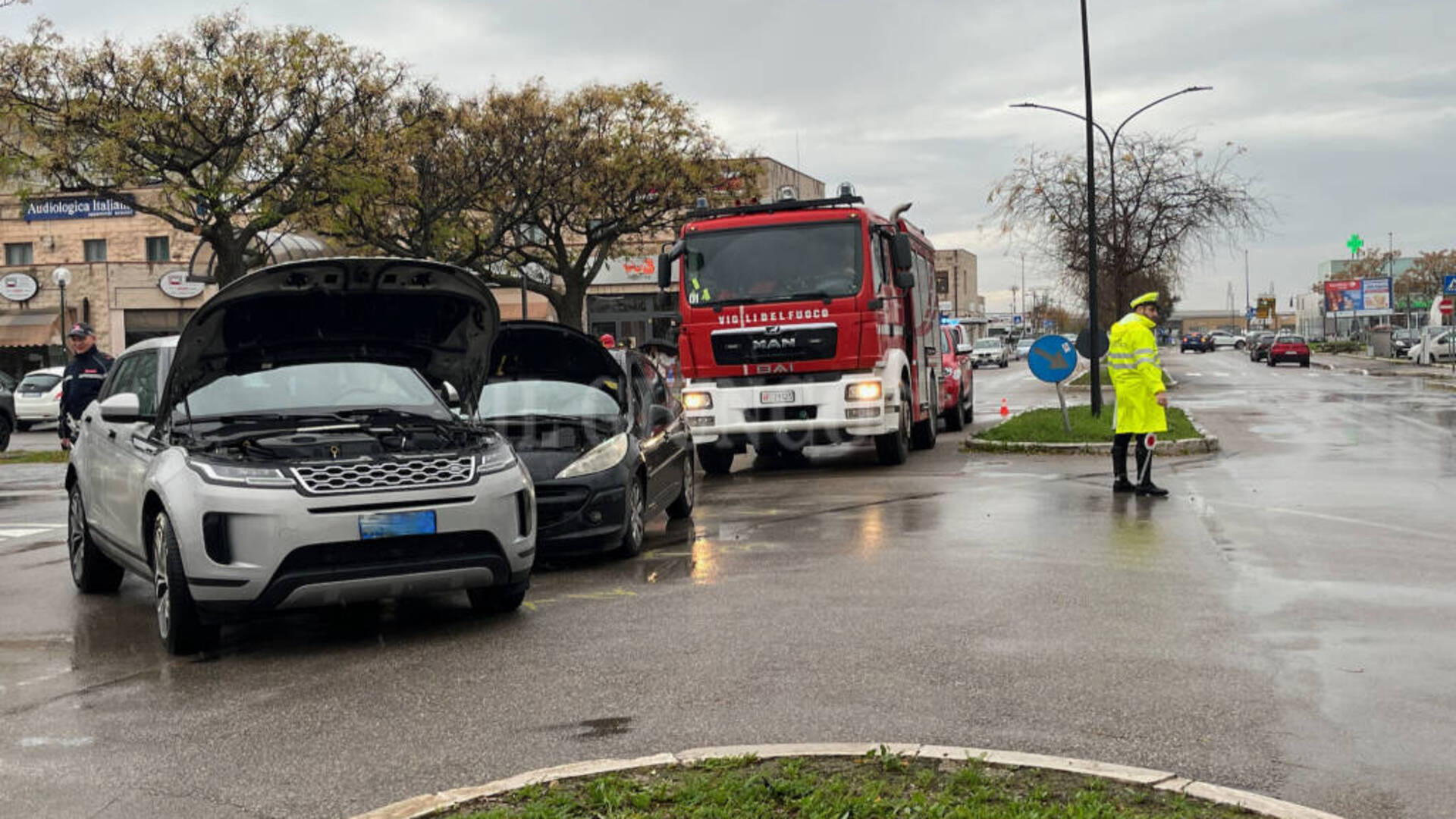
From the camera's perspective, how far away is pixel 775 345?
1616cm

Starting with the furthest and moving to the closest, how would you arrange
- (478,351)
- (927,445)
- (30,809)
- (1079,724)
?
(927,445), (478,351), (1079,724), (30,809)

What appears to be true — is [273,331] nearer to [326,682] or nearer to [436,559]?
[436,559]

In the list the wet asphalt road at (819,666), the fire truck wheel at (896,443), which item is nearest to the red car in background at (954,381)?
the fire truck wheel at (896,443)

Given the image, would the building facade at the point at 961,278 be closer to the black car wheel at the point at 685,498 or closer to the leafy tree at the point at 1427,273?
the leafy tree at the point at 1427,273

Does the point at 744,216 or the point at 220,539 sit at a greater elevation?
the point at 744,216

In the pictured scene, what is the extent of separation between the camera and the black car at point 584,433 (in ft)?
31.7

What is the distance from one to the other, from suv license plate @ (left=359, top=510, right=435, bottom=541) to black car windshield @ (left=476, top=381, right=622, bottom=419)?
355cm

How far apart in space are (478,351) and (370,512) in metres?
2.00

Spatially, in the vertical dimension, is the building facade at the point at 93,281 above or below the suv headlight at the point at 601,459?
above

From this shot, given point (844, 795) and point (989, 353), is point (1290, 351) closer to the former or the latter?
point (989, 353)

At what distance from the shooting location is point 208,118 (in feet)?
96.4

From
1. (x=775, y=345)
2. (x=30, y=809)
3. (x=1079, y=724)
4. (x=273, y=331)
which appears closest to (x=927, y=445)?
(x=775, y=345)

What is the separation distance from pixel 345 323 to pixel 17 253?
205 feet

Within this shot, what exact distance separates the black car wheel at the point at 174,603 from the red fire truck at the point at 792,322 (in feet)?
31.0
